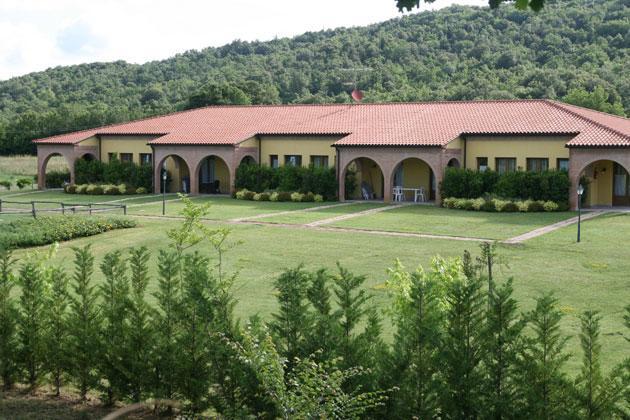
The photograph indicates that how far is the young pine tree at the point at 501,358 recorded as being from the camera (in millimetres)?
8984

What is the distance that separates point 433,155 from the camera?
3753 centimetres

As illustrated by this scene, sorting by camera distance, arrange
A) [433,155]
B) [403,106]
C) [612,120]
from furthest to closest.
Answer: [403,106], [612,120], [433,155]

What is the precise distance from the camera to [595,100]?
184ft

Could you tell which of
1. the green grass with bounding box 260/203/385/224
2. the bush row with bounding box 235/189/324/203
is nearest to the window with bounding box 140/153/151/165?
the bush row with bounding box 235/189/324/203

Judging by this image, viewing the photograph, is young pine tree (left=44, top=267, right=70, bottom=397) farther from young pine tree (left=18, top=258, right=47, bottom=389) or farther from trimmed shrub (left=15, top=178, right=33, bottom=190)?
trimmed shrub (left=15, top=178, right=33, bottom=190)

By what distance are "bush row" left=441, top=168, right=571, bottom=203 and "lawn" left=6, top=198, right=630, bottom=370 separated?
78.2 inches

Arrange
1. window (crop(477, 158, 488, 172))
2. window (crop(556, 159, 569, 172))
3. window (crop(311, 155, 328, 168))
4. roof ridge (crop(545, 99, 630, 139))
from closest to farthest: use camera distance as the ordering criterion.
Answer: roof ridge (crop(545, 99, 630, 139))
window (crop(556, 159, 569, 172))
window (crop(477, 158, 488, 172))
window (crop(311, 155, 328, 168))

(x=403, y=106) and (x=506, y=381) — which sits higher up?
(x=403, y=106)

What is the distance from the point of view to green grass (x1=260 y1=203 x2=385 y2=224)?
105ft

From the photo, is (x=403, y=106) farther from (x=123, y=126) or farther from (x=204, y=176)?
(x=123, y=126)

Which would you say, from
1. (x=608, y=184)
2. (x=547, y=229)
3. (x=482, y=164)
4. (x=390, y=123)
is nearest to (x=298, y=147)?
(x=390, y=123)

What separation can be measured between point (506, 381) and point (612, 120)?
34544 millimetres

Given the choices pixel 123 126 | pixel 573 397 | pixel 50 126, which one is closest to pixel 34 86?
pixel 50 126

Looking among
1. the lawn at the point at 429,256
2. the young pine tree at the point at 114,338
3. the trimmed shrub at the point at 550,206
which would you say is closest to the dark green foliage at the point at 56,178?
the lawn at the point at 429,256
